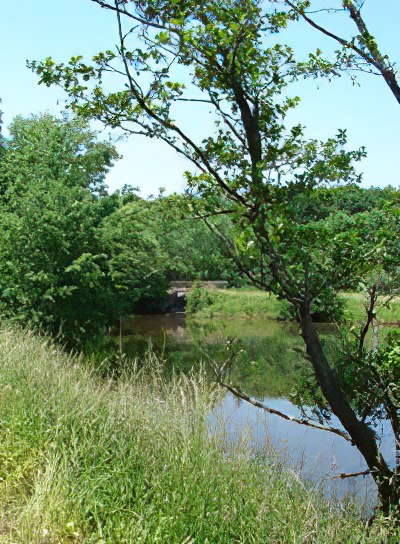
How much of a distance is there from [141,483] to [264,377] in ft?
23.7

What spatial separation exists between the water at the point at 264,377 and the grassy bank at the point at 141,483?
305mm

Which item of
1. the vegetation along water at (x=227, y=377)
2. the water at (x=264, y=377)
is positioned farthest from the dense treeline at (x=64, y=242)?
the vegetation along water at (x=227, y=377)

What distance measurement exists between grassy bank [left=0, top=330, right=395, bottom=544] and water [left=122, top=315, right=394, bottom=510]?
0.30 meters

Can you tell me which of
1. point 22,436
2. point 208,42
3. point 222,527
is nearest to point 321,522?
point 222,527

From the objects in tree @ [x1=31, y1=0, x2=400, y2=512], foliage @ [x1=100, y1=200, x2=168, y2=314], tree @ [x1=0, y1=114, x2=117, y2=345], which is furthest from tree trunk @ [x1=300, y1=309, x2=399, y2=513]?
foliage @ [x1=100, y1=200, x2=168, y2=314]

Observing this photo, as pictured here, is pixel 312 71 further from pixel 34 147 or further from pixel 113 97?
pixel 34 147

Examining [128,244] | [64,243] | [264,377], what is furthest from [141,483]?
[128,244]

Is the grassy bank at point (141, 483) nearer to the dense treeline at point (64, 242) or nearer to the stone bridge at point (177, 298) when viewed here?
the dense treeline at point (64, 242)

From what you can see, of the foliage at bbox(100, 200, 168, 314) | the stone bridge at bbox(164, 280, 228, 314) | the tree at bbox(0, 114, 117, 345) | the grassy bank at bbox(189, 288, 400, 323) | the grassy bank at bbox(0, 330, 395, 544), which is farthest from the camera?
the stone bridge at bbox(164, 280, 228, 314)

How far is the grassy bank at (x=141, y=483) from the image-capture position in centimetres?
347

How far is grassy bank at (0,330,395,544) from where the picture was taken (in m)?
3.47

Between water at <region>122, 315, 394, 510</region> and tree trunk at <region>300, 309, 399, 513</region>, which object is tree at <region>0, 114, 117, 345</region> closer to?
water at <region>122, 315, 394, 510</region>

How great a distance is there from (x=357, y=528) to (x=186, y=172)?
246 centimetres

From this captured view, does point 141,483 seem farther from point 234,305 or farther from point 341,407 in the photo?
point 234,305
